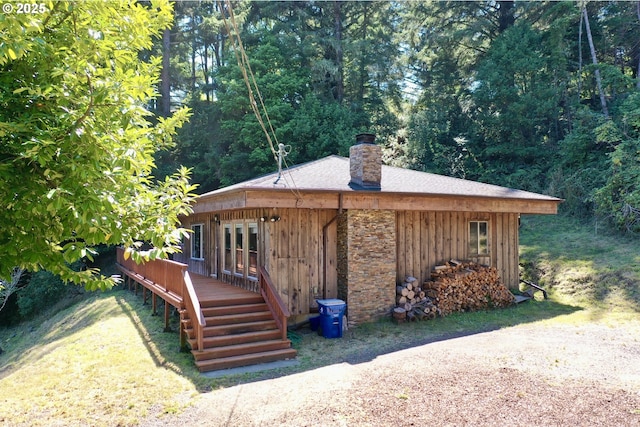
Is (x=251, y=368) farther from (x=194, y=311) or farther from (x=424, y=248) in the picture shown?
(x=424, y=248)

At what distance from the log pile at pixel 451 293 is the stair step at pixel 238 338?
3.15 m

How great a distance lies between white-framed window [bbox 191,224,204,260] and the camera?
14.8 m

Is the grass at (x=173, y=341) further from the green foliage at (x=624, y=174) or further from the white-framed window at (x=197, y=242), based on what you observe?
the white-framed window at (x=197, y=242)

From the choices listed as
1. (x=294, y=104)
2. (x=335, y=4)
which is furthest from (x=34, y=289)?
(x=335, y=4)

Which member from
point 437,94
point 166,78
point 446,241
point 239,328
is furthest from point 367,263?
point 166,78

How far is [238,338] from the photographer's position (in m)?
7.86

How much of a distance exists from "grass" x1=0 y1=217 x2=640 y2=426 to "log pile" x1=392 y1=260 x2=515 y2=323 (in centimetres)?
27

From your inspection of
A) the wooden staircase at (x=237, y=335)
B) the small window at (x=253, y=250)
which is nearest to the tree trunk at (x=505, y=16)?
the small window at (x=253, y=250)

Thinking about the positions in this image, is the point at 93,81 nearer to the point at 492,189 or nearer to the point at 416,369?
the point at 416,369

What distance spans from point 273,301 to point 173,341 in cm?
231

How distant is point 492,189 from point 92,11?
1100 cm

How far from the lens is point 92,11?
3.46m

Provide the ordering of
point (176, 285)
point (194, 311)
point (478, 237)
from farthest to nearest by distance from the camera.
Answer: point (478, 237) → point (176, 285) → point (194, 311)

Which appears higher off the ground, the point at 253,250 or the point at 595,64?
the point at 595,64
